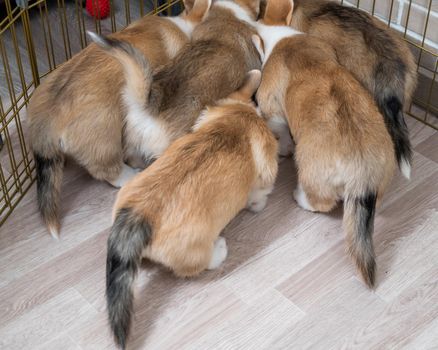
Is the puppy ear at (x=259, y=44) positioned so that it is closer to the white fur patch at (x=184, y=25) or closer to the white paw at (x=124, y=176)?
the white fur patch at (x=184, y=25)

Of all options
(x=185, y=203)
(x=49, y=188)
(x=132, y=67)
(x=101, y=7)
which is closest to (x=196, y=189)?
(x=185, y=203)

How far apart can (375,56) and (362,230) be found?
623 millimetres

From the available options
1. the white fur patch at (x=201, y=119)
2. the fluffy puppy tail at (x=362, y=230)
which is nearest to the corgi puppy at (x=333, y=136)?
the fluffy puppy tail at (x=362, y=230)

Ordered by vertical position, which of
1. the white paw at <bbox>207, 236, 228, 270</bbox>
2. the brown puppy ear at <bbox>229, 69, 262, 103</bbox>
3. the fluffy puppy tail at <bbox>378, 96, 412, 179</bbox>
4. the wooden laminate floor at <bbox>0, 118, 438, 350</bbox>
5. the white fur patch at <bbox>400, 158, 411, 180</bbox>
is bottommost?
the wooden laminate floor at <bbox>0, 118, 438, 350</bbox>

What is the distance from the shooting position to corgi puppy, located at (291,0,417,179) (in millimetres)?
2080

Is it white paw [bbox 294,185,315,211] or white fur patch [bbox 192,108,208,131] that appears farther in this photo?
white paw [bbox 294,185,315,211]

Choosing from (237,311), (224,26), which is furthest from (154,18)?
(237,311)

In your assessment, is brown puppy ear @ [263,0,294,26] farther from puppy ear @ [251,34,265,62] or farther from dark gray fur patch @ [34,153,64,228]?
dark gray fur patch @ [34,153,64,228]

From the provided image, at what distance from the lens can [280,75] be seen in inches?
81.3

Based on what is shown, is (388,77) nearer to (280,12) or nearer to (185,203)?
(280,12)

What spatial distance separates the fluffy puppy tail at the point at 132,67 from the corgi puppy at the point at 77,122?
0.09 m

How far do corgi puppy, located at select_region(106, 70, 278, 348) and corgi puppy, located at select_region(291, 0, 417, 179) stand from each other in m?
0.44

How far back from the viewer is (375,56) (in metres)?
2.15

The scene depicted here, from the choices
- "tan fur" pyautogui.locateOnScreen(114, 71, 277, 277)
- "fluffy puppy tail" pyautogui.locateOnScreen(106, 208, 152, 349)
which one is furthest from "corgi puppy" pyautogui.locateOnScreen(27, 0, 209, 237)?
"fluffy puppy tail" pyautogui.locateOnScreen(106, 208, 152, 349)
